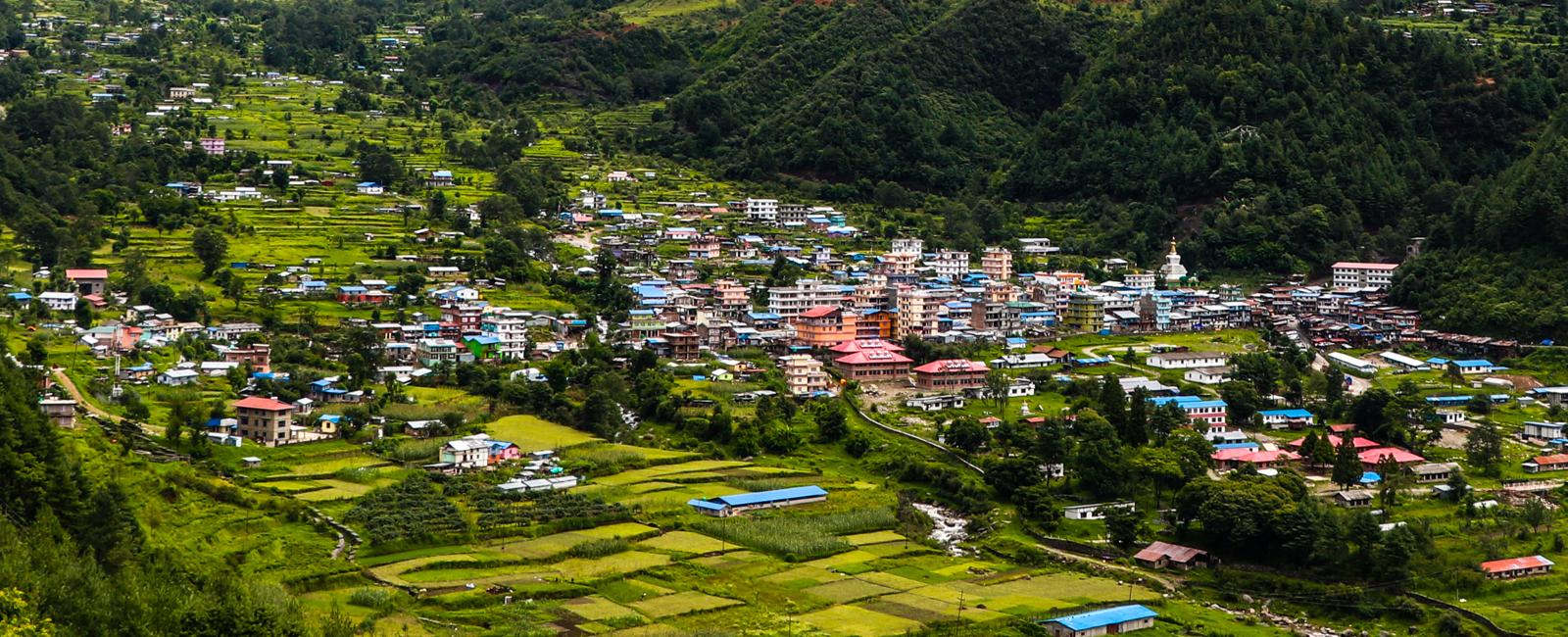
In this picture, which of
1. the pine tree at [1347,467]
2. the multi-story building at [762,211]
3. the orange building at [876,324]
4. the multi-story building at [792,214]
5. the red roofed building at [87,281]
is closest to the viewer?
the pine tree at [1347,467]

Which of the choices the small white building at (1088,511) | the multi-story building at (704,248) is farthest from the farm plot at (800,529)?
the multi-story building at (704,248)

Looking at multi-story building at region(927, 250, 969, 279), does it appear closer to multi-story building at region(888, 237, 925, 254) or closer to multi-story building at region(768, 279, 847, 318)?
multi-story building at region(888, 237, 925, 254)

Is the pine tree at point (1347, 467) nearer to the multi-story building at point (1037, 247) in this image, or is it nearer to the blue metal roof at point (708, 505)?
the blue metal roof at point (708, 505)

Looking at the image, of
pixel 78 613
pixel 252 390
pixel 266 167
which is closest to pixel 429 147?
pixel 266 167

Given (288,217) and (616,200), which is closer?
(288,217)

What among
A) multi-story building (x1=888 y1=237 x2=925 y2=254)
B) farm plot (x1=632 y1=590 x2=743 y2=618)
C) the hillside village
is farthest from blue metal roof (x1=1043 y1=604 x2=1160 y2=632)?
multi-story building (x1=888 y1=237 x2=925 y2=254)

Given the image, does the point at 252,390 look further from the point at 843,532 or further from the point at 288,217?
the point at 288,217
